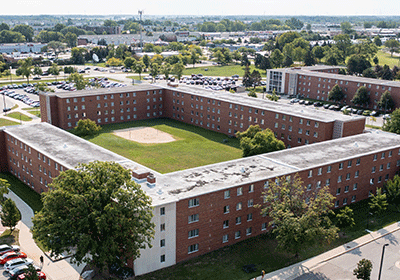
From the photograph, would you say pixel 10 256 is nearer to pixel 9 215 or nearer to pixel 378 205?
pixel 9 215

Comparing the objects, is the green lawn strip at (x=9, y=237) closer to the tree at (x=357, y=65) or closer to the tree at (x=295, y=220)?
the tree at (x=295, y=220)

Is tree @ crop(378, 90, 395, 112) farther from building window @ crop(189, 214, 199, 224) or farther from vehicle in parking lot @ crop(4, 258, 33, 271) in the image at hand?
vehicle in parking lot @ crop(4, 258, 33, 271)

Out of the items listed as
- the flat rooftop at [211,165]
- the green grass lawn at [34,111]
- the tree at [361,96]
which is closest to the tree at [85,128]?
the flat rooftop at [211,165]

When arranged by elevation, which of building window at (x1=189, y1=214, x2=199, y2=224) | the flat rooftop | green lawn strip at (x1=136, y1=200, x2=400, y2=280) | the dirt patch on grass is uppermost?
the flat rooftop

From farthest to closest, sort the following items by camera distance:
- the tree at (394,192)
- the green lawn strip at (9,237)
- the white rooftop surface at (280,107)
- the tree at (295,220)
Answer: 1. the white rooftop surface at (280,107)
2. the tree at (394,192)
3. the green lawn strip at (9,237)
4. the tree at (295,220)

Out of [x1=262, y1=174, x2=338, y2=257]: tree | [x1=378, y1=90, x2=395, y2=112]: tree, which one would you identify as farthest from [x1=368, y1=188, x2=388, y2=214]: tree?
[x1=378, y1=90, x2=395, y2=112]: tree

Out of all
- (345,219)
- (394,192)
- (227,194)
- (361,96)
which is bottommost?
(345,219)

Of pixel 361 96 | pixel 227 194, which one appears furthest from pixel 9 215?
pixel 361 96
